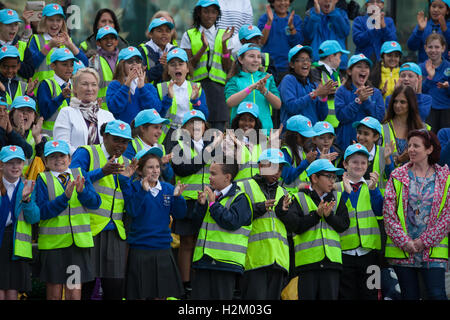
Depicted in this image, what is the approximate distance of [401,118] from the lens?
11.2 metres

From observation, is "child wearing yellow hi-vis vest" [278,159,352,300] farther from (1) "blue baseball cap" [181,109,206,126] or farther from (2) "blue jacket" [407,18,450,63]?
(2) "blue jacket" [407,18,450,63]

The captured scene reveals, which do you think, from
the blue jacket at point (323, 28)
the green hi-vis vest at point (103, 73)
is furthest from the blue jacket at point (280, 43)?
the green hi-vis vest at point (103, 73)

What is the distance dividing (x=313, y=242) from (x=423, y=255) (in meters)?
1.14

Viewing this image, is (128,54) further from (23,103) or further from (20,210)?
(20,210)

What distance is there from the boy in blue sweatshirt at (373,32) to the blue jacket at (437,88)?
Answer: 3.12 ft

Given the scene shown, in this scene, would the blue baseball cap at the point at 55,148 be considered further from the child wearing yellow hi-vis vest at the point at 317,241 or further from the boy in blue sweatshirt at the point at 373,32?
the boy in blue sweatshirt at the point at 373,32

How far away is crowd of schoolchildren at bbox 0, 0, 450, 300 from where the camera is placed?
863 centimetres

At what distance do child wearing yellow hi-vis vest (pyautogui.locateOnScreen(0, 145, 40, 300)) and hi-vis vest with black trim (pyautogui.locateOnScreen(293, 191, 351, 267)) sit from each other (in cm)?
268

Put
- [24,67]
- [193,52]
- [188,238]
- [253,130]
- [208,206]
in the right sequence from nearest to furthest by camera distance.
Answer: [208,206] → [188,238] → [253,130] → [24,67] → [193,52]

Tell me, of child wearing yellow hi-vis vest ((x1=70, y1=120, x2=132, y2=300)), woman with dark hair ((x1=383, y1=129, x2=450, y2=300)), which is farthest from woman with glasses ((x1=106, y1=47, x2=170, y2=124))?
woman with dark hair ((x1=383, y1=129, x2=450, y2=300))

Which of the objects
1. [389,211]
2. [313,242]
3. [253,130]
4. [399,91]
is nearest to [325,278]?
[313,242]

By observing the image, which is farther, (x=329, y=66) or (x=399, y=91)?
(x=329, y=66)

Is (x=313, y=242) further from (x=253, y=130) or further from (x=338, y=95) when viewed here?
(x=338, y=95)

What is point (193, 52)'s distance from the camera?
1241 cm
